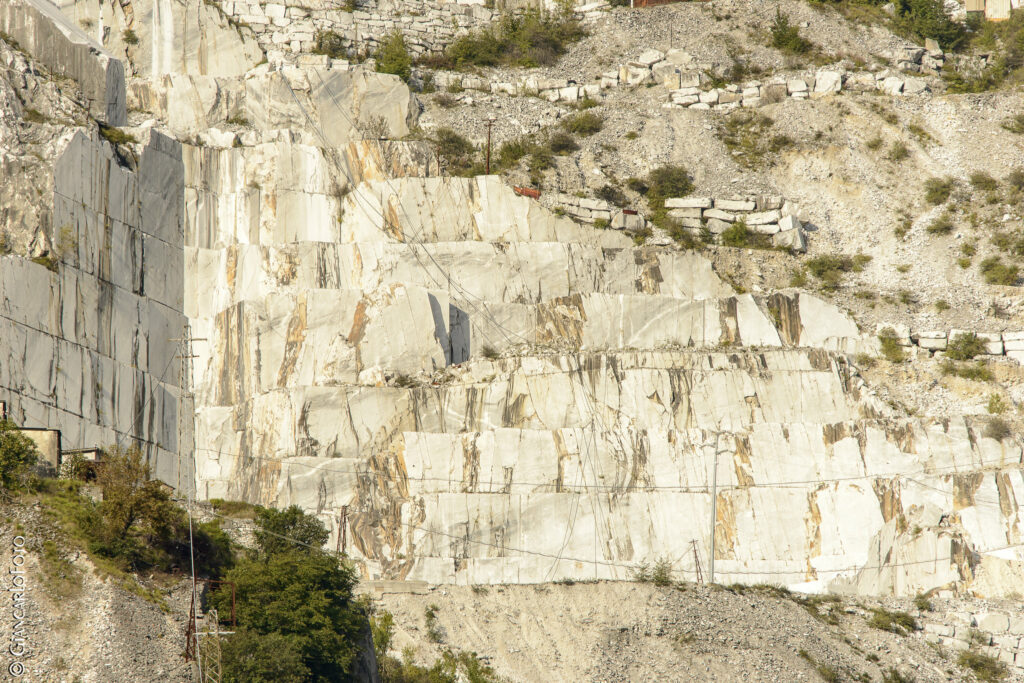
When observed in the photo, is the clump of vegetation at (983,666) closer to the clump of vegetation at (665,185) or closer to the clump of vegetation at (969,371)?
the clump of vegetation at (969,371)

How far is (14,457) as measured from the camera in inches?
1528

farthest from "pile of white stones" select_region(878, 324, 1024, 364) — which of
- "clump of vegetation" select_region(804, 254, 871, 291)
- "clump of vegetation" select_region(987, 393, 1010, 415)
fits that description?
"clump of vegetation" select_region(804, 254, 871, 291)

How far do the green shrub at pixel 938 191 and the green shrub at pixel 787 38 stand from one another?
14.1 metres

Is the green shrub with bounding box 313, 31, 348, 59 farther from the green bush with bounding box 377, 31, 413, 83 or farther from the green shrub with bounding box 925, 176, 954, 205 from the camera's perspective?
the green shrub with bounding box 925, 176, 954, 205

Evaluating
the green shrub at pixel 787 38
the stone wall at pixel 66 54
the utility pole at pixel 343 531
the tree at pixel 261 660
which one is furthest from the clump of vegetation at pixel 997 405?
the stone wall at pixel 66 54

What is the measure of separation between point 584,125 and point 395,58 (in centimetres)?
970

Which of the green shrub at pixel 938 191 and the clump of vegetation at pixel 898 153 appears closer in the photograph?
the green shrub at pixel 938 191

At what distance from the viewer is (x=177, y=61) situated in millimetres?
70688

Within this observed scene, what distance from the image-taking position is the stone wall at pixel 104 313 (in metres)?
51.7

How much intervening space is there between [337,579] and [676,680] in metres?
11.1

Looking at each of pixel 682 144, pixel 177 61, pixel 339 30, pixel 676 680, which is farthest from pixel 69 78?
pixel 676 680

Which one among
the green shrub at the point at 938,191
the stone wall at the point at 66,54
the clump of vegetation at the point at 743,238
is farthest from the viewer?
the green shrub at the point at 938,191

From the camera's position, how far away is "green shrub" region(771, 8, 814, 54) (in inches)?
3095

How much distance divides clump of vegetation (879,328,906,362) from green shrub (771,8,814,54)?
23.4m
